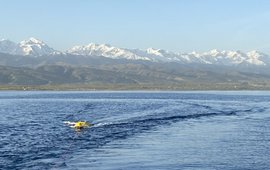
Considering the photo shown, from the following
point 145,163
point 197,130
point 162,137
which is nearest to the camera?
point 145,163

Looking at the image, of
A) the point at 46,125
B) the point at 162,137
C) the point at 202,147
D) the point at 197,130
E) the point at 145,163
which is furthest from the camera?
the point at 46,125

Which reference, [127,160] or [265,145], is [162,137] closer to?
[265,145]

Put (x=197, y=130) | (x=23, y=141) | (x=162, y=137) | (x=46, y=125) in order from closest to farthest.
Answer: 1. (x=23, y=141)
2. (x=162, y=137)
3. (x=197, y=130)
4. (x=46, y=125)

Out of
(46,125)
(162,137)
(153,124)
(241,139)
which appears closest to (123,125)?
(153,124)

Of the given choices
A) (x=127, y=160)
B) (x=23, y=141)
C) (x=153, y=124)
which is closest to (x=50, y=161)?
(x=127, y=160)

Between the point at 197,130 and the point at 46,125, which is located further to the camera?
the point at 46,125

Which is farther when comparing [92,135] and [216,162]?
[92,135]

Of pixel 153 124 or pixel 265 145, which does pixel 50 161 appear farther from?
pixel 153 124

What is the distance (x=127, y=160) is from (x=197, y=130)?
72.6 feet

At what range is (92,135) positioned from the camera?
52625 millimetres

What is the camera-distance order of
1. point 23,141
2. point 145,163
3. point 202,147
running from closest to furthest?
point 145,163
point 202,147
point 23,141

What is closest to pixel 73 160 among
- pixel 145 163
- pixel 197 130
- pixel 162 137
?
pixel 145 163

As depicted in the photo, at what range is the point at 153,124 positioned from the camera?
64438 mm

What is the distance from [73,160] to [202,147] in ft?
37.5
